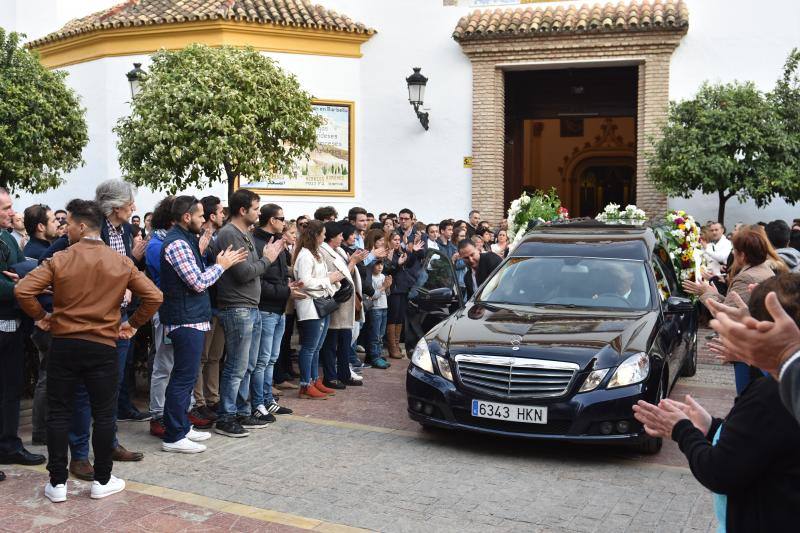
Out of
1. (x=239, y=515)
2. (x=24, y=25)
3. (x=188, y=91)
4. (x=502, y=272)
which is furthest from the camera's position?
(x=24, y=25)

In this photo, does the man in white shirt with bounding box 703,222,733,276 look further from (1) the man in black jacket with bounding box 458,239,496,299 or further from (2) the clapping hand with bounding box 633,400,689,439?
(2) the clapping hand with bounding box 633,400,689,439

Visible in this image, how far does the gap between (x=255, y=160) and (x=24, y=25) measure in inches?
445

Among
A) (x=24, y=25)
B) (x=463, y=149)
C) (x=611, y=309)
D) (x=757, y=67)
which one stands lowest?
(x=611, y=309)

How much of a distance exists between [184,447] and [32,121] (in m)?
11.7

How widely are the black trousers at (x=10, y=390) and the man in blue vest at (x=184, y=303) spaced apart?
1.08m

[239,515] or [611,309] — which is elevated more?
[611,309]

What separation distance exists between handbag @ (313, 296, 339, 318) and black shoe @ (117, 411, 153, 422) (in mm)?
1950

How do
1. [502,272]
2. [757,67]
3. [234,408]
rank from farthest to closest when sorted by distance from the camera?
[757,67] < [502,272] < [234,408]

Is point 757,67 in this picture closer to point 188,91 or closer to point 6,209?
point 188,91

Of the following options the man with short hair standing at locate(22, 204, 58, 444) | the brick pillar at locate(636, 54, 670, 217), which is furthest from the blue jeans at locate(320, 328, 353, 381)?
the brick pillar at locate(636, 54, 670, 217)

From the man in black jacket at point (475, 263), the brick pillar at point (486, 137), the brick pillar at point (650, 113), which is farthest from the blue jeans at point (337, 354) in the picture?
the brick pillar at point (650, 113)

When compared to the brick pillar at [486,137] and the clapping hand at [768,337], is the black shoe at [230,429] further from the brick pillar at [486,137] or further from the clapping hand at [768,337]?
the brick pillar at [486,137]

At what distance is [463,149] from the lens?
20.5 meters

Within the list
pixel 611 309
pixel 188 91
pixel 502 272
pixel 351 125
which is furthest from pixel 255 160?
pixel 611 309
